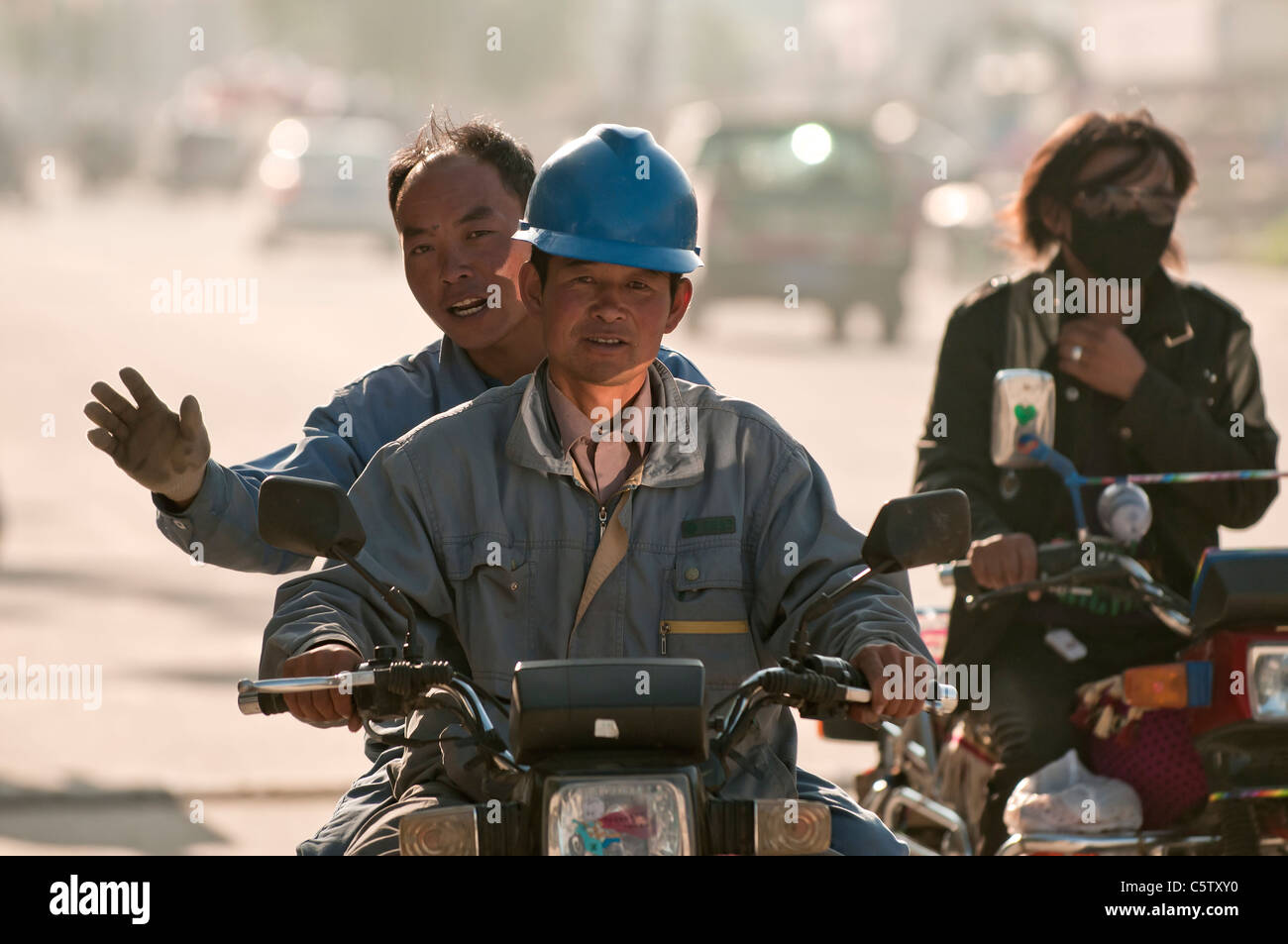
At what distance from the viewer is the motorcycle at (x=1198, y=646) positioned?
13.8 feet

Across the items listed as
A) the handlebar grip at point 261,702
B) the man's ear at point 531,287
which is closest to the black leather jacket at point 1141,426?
the man's ear at point 531,287

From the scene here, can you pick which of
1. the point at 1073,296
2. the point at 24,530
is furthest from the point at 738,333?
the point at 1073,296

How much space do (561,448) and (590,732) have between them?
0.79 meters

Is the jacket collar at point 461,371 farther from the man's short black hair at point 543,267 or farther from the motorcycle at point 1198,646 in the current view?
the motorcycle at point 1198,646

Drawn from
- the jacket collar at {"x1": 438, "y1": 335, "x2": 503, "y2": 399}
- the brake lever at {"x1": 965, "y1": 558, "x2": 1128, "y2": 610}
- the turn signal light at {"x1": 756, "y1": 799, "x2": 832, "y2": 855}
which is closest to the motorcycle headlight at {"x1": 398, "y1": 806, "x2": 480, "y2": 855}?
the turn signal light at {"x1": 756, "y1": 799, "x2": 832, "y2": 855}

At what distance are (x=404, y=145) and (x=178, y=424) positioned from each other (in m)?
1.27

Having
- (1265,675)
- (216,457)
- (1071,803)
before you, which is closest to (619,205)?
(1265,675)

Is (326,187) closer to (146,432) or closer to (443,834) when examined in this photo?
(146,432)

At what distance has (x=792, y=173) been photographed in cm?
2055

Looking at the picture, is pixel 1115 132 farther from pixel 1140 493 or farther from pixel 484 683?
pixel 484 683

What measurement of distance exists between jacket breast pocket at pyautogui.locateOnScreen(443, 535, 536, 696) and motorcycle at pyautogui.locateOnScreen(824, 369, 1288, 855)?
56.3 inches

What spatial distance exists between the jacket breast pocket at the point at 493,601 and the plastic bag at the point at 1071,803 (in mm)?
1671

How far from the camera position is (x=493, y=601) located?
3320 mm

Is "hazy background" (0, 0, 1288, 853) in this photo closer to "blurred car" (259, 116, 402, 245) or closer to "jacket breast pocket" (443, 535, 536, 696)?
"blurred car" (259, 116, 402, 245)
